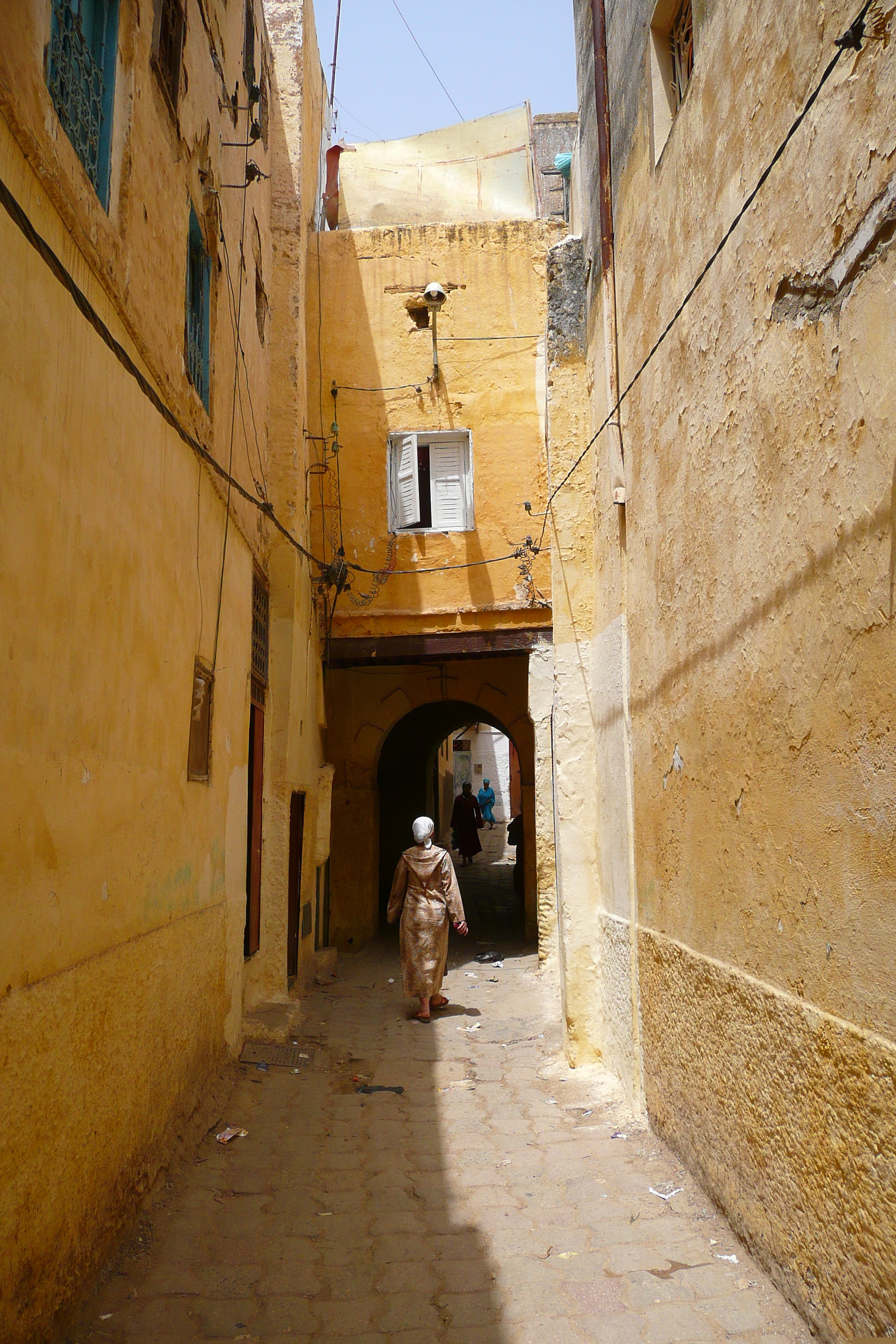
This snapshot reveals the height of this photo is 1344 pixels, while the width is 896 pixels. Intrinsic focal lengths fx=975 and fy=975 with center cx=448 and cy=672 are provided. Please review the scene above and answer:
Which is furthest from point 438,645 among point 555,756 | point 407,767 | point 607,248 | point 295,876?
point 407,767

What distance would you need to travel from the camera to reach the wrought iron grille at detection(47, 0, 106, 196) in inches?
131

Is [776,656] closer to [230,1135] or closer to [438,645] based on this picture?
[230,1135]

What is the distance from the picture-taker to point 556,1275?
3.57 metres

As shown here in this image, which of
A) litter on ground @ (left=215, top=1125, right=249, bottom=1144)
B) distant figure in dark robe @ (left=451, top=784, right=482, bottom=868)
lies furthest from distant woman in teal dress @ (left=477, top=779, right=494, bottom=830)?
litter on ground @ (left=215, top=1125, right=249, bottom=1144)

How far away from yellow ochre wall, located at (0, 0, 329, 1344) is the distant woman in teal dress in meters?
25.5

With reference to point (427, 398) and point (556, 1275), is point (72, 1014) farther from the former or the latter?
point (427, 398)

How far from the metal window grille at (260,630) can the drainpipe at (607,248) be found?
9.80 ft

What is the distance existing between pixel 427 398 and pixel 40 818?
863cm

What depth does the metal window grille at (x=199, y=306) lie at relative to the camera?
5508 mm

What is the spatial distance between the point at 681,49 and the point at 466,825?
1813cm

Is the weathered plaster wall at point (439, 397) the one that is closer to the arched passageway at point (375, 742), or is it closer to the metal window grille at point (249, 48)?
the arched passageway at point (375, 742)

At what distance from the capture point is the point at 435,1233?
13.2 feet

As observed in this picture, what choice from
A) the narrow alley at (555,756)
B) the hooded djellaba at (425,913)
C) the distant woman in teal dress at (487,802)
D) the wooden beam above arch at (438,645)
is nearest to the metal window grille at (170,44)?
the narrow alley at (555,756)

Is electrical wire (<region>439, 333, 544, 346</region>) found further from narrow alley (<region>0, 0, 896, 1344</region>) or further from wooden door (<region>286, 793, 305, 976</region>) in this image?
wooden door (<region>286, 793, 305, 976</region>)
